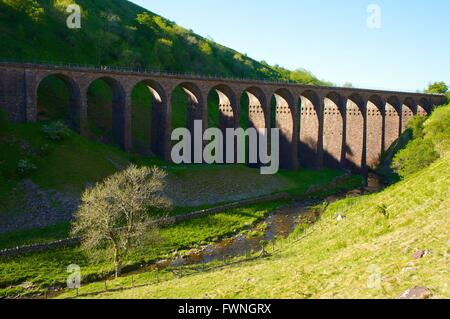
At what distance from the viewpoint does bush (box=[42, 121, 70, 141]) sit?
1927 inches

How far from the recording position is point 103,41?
9275 centimetres

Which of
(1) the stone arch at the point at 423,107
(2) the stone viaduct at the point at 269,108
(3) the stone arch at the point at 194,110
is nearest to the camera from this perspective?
(2) the stone viaduct at the point at 269,108

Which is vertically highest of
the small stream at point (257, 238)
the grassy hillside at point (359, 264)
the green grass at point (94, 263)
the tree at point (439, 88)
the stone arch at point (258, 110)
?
the tree at point (439, 88)

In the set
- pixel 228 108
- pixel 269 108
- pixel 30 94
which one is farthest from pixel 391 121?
pixel 30 94

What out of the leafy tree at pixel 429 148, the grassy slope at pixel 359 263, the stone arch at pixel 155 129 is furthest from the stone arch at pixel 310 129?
the grassy slope at pixel 359 263

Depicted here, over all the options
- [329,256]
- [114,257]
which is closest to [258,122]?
[114,257]

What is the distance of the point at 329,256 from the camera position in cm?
2344

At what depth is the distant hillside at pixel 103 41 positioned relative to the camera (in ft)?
261

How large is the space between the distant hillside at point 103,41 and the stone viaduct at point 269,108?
2851 centimetres

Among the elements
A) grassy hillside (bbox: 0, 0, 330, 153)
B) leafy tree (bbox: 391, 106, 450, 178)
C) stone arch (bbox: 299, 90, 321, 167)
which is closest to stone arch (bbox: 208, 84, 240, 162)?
grassy hillside (bbox: 0, 0, 330, 153)

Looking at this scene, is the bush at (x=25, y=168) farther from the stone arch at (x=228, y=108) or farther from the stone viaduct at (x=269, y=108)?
the stone arch at (x=228, y=108)

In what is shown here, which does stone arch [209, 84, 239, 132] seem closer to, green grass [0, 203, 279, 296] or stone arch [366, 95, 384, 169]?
green grass [0, 203, 279, 296]

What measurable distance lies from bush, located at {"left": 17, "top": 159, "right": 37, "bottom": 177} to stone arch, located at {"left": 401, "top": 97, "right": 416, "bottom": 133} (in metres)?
77.9

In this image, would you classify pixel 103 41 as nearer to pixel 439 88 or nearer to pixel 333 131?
pixel 333 131
